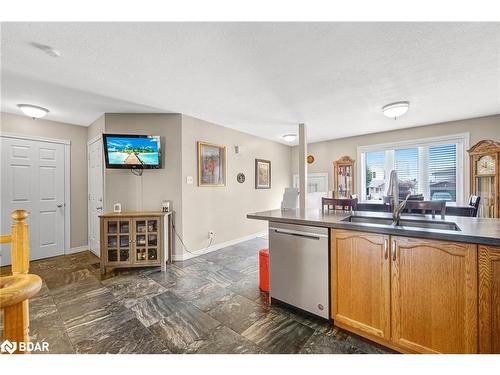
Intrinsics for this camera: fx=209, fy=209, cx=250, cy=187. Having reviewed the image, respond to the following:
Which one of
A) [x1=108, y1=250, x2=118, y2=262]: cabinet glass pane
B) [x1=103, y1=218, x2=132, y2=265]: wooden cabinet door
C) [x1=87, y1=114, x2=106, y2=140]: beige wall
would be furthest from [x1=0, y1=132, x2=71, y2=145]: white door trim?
[x1=108, y1=250, x2=118, y2=262]: cabinet glass pane

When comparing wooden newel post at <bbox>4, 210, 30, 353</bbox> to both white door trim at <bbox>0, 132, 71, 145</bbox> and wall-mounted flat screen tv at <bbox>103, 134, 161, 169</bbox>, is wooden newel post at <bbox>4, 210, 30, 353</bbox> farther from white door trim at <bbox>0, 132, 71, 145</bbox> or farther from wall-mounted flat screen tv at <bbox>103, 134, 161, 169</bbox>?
white door trim at <bbox>0, 132, 71, 145</bbox>

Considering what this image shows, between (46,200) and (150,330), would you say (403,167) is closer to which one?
(150,330)

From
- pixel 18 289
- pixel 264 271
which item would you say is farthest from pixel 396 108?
pixel 18 289

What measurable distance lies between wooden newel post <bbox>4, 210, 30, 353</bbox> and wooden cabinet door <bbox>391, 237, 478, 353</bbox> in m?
1.91

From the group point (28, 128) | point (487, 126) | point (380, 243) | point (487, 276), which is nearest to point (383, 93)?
point (380, 243)

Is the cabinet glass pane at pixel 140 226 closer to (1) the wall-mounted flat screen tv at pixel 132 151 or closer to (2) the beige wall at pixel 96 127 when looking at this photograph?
(1) the wall-mounted flat screen tv at pixel 132 151

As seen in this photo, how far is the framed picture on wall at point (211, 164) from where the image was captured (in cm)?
368

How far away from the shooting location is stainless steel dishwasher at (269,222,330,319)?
1.75m

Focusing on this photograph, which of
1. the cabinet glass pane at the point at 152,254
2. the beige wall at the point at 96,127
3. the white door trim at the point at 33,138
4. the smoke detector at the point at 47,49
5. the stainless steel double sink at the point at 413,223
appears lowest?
the cabinet glass pane at the point at 152,254

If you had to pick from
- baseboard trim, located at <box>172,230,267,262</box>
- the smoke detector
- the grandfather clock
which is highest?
the smoke detector

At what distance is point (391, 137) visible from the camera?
179 inches

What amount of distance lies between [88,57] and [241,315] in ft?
8.81

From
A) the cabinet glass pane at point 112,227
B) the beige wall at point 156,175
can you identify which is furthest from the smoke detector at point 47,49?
the cabinet glass pane at point 112,227

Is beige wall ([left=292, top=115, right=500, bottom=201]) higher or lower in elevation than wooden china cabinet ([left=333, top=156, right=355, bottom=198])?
higher
